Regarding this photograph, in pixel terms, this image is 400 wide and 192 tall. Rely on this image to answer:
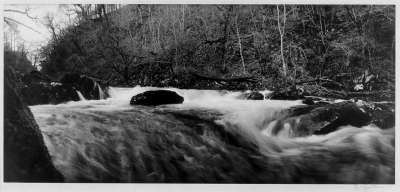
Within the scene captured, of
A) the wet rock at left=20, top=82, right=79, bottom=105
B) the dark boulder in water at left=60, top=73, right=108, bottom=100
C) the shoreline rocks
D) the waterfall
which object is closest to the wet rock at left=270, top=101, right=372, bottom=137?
the shoreline rocks

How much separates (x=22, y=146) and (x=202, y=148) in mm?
1587

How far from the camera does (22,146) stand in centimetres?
346

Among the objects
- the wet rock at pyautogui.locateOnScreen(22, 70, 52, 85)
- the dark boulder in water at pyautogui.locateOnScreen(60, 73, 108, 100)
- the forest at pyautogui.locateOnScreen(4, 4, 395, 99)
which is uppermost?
the forest at pyautogui.locateOnScreen(4, 4, 395, 99)

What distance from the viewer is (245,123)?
380 centimetres

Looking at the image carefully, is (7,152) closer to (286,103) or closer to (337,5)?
(286,103)

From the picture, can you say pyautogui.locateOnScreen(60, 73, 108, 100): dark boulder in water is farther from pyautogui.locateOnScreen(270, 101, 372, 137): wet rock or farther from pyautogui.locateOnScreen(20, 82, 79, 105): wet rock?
pyautogui.locateOnScreen(270, 101, 372, 137): wet rock

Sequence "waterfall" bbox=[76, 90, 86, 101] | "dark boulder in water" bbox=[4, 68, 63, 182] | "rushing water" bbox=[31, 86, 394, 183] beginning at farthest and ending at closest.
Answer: "waterfall" bbox=[76, 90, 86, 101] → "rushing water" bbox=[31, 86, 394, 183] → "dark boulder in water" bbox=[4, 68, 63, 182]

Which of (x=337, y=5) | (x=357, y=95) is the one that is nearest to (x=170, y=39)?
(x=337, y=5)

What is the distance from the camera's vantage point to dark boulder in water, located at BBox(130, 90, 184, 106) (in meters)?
3.87

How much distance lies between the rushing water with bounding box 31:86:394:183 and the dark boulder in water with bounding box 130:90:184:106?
14 centimetres

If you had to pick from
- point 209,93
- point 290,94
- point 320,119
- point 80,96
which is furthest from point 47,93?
point 320,119
